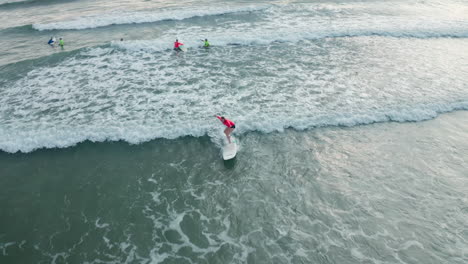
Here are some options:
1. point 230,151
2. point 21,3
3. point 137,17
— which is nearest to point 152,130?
point 230,151

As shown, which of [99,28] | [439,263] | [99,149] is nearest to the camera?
[439,263]

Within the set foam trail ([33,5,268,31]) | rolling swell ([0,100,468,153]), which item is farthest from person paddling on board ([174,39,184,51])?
rolling swell ([0,100,468,153])

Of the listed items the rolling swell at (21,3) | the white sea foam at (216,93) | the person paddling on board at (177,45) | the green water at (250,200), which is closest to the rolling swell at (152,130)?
the white sea foam at (216,93)

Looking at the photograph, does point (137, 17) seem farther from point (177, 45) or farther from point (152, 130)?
point (152, 130)

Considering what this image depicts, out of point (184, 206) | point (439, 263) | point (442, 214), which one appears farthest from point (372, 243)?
point (184, 206)

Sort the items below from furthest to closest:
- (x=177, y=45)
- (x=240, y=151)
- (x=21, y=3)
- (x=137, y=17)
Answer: (x=21, y=3)
(x=137, y=17)
(x=177, y=45)
(x=240, y=151)

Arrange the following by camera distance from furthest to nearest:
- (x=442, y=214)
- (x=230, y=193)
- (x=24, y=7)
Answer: (x=24, y=7)
(x=230, y=193)
(x=442, y=214)

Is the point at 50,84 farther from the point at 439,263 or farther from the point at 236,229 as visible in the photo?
the point at 439,263

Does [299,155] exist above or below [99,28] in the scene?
below
